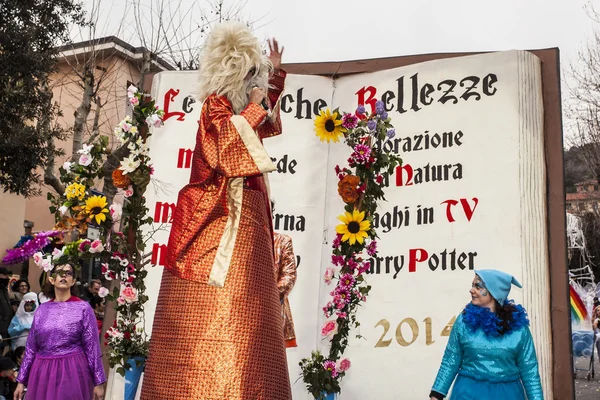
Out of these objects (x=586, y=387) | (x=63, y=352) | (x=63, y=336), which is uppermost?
(x=63, y=336)

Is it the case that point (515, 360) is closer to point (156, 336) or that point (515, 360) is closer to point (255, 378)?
point (255, 378)

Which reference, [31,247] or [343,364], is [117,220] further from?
[31,247]

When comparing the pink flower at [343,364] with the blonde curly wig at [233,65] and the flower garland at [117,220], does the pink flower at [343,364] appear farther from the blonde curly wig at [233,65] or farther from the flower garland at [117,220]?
the blonde curly wig at [233,65]

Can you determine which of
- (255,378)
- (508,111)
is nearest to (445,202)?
(508,111)

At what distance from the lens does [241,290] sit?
3.69 meters

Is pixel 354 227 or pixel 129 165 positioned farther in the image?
pixel 129 165

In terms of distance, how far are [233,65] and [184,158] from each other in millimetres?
2928

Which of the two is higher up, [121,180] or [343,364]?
[121,180]

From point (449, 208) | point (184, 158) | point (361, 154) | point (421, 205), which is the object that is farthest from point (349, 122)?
point (184, 158)

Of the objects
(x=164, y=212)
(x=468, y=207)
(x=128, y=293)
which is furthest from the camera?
(x=164, y=212)

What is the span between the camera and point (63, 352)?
21.2 ft

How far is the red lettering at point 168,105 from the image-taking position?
698cm

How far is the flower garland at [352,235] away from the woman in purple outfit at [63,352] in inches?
72.5

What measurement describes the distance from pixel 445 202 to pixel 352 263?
2.94 feet
